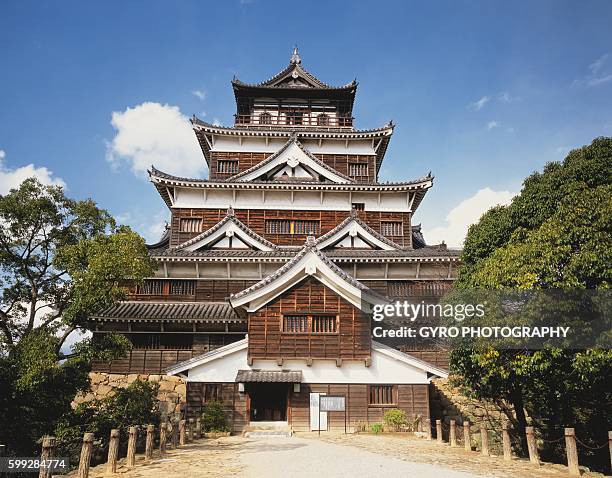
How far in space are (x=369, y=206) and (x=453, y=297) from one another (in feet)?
44.3

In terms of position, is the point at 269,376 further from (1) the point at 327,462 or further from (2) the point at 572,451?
(2) the point at 572,451

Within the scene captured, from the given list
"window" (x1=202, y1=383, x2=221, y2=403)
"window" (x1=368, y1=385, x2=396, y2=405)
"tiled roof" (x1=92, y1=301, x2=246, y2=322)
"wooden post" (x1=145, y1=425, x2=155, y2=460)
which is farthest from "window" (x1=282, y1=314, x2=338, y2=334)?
"wooden post" (x1=145, y1=425, x2=155, y2=460)

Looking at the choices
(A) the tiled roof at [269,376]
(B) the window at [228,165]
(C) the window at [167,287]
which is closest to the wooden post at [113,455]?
(A) the tiled roof at [269,376]

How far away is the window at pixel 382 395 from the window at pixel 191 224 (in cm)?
1520

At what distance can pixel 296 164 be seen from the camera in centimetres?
3072

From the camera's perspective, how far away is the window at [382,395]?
19.8 metres

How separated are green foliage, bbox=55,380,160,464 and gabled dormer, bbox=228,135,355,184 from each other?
15791 millimetres

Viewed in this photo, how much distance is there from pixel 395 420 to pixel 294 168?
1748 cm

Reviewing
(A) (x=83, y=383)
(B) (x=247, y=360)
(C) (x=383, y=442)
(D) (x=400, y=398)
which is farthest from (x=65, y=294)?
(D) (x=400, y=398)

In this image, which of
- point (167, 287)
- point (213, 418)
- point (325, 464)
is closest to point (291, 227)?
point (167, 287)

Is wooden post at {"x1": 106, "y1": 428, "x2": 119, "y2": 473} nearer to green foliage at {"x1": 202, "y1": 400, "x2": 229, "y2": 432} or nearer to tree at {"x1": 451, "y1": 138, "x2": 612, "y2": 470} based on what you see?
green foliage at {"x1": 202, "y1": 400, "x2": 229, "y2": 432}

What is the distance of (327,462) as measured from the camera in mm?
12414

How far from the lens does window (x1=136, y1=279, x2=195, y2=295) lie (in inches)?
1030

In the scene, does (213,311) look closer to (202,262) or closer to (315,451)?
(202,262)
